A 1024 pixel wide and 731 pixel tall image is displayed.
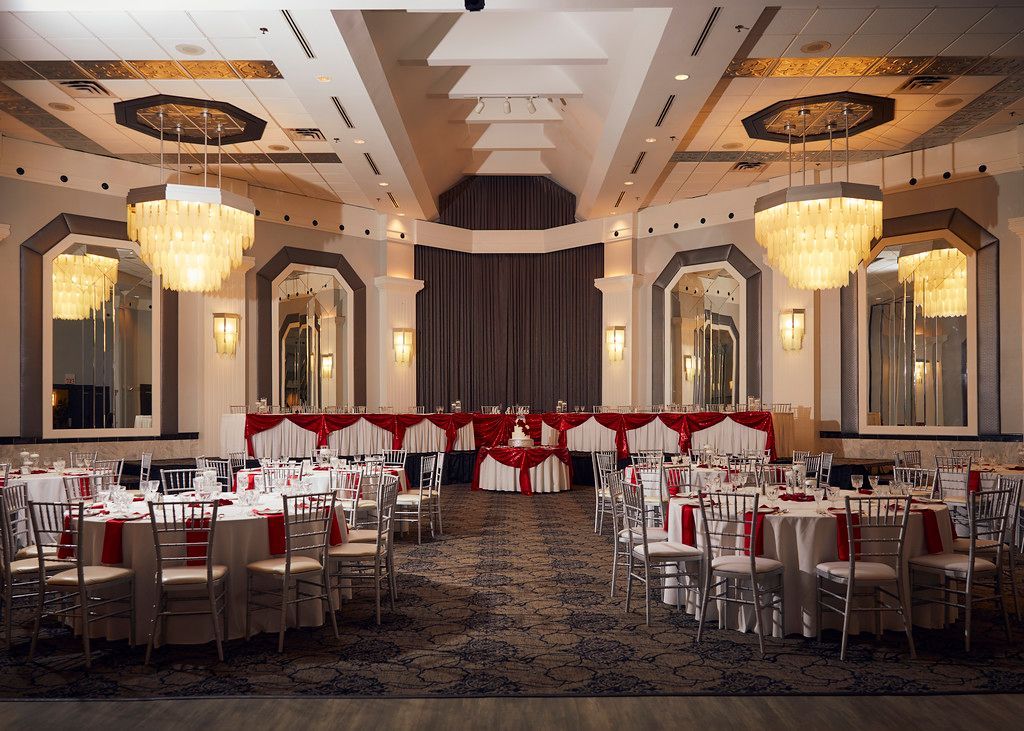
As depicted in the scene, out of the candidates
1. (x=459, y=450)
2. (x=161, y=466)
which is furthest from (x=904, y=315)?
(x=161, y=466)

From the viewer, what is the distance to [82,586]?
477 cm

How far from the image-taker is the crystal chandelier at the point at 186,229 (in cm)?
963

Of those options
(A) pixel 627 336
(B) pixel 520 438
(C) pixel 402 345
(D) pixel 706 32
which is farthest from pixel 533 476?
(D) pixel 706 32

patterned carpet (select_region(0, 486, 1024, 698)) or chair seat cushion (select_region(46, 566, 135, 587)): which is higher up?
chair seat cushion (select_region(46, 566, 135, 587))

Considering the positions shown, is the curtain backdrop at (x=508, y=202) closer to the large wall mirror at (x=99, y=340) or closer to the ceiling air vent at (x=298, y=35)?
the large wall mirror at (x=99, y=340)

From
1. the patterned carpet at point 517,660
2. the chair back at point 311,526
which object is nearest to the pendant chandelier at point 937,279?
the patterned carpet at point 517,660

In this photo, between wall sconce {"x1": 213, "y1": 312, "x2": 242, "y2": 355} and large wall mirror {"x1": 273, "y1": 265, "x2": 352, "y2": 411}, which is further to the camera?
large wall mirror {"x1": 273, "y1": 265, "x2": 352, "y2": 411}

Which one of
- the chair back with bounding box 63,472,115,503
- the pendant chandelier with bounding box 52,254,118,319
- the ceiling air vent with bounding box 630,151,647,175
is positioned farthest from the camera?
the ceiling air vent with bounding box 630,151,647,175

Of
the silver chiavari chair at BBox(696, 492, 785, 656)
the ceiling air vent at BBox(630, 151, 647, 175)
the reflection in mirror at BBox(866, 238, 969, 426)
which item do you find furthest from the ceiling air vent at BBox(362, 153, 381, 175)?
the silver chiavari chair at BBox(696, 492, 785, 656)

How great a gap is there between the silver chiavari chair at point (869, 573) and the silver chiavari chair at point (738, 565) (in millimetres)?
292

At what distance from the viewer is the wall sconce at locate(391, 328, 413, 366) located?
16.0m

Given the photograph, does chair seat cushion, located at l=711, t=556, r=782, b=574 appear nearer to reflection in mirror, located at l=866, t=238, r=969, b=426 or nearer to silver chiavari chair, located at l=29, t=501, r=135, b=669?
silver chiavari chair, located at l=29, t=501, r=135, b=669

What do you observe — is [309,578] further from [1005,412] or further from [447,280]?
[447,280]

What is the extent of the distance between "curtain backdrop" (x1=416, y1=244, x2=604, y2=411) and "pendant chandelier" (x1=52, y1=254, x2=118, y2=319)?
6.04 meters
